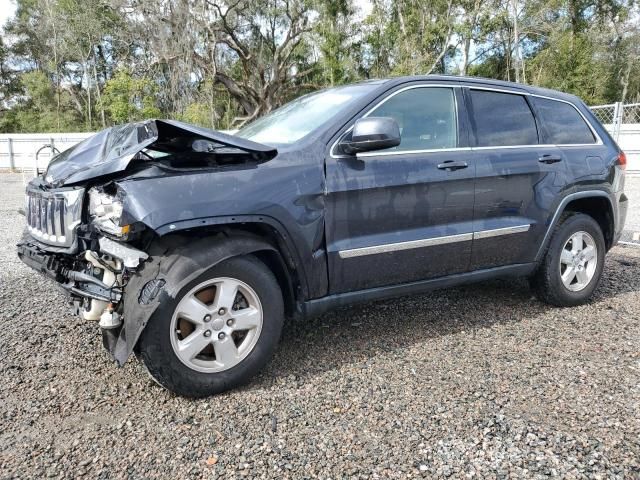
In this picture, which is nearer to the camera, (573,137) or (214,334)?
(214,334)

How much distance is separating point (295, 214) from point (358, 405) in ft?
3.70

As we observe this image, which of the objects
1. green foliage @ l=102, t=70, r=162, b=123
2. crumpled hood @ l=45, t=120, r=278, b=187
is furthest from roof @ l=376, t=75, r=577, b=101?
green foliage @ l=102, t=70, r=162, b=123

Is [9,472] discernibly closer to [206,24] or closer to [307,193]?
[307,193]

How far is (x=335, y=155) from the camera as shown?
3049mm

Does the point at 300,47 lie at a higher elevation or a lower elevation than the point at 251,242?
higher

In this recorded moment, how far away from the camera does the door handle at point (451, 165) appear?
3.41 m

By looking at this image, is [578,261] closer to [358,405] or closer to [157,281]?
[358,405]

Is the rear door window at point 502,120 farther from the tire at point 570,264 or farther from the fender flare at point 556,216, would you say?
the tire at point 570,264

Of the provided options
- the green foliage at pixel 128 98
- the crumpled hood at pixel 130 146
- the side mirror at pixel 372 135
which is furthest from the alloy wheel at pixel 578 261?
the green foliage at pixel 128 98

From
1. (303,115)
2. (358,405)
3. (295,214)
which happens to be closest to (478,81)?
(303,115)

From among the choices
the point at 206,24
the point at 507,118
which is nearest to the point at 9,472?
the point at 507,118

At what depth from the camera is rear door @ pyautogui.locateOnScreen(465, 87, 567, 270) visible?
3.65 metres

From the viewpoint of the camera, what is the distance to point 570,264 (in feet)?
13.9

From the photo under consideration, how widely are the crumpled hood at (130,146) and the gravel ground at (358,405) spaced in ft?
3.99
